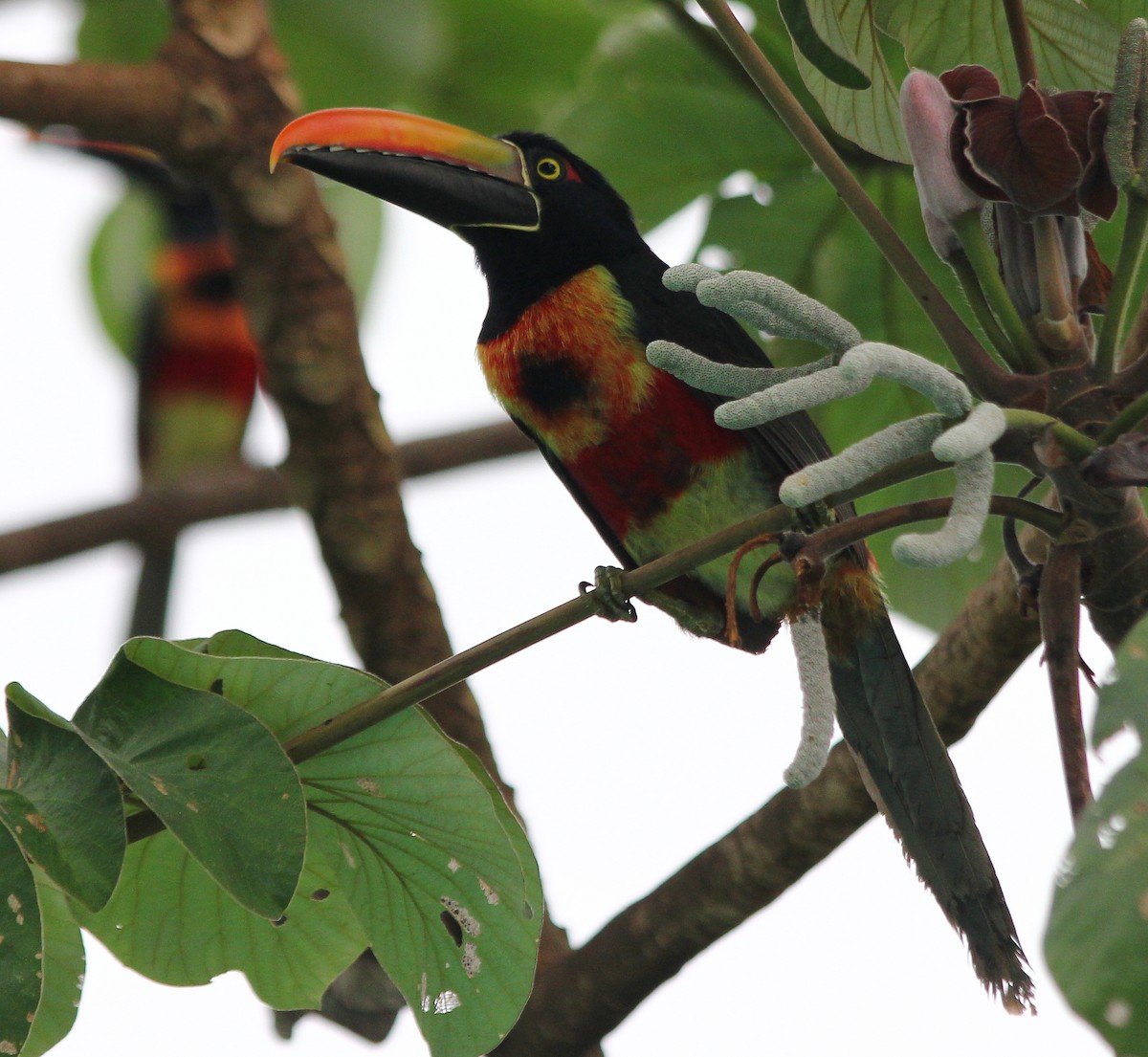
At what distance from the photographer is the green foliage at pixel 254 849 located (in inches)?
53.4

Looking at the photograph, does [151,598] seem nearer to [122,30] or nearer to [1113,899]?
[122,30]

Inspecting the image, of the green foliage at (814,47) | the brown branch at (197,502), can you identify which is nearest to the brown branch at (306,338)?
the brown branch at (197,502)

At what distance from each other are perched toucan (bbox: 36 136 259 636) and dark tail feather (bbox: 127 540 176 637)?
1.38 meters

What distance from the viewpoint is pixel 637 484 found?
2.46 metres

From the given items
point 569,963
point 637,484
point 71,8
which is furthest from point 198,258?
point 569,963

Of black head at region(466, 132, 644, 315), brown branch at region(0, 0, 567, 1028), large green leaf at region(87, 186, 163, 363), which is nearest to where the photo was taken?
brown branch at region(0, 0, 567, 1028)

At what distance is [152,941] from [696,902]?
0.70 metres

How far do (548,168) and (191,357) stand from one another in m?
3.03

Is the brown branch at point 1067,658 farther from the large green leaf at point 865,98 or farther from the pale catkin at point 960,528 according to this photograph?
the large green leaf at point 865,98

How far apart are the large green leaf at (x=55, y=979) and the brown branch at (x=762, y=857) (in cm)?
77

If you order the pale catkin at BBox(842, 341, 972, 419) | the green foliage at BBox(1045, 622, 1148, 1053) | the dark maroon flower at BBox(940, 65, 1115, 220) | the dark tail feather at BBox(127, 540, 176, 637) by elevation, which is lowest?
the green foliage at BBox(1045, 622, 1148, 1053)

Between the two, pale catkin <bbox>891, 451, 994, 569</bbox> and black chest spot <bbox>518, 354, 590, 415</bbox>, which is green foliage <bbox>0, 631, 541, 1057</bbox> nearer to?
pale catkin <bbox>891, 451, 994, 569</bbox>

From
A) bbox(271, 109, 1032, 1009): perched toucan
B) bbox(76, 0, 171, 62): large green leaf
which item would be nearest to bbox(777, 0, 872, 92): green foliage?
bbox(271, 109, 1032, 1009): perched toucan

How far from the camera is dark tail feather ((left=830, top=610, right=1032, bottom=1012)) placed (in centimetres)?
200
